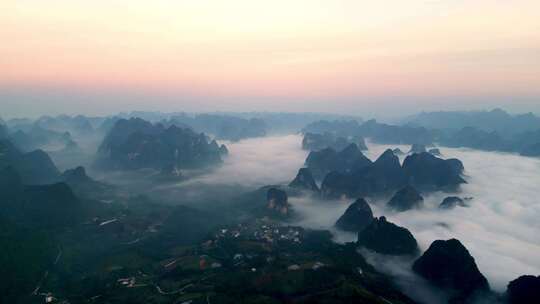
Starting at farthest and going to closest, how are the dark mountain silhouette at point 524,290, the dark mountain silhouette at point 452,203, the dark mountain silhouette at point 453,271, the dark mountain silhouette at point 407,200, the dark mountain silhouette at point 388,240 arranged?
the dark mountain silhouette at point 407,200, the dark mountain silhouette at point 452,203, the dark mountain silhouette at point 388,240, the dark mountain silhouette at point 453,271, the dark mountain silhouette at point 524,290

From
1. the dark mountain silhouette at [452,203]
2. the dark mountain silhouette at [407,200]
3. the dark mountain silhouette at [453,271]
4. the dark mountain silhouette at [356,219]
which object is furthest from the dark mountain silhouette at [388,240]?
the dark mountain silhouette at [452,203]

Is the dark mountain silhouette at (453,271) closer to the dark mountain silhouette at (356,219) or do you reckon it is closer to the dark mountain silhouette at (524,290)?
the dark mountain silhouette at (524,290)

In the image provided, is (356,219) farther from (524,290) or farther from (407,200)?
(524,290)

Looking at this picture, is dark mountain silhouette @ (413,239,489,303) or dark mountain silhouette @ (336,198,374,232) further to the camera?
dark mountain silhouette @ (336,198,374,232)

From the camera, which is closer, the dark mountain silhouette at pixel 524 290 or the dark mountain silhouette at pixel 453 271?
the dark mountain silhouette at pixel 524 290

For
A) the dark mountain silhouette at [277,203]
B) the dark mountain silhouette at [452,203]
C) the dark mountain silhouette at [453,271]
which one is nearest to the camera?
the dark mountain silhouette at [453,271]

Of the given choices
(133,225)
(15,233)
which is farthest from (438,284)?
(15,233)

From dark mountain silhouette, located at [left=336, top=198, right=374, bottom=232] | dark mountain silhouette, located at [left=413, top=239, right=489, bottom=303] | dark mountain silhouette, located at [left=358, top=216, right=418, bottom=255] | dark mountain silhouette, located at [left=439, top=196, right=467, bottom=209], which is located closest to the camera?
Answer: dark mountain silhouette, located at [left=413, top=239, right=489, bottom=303]

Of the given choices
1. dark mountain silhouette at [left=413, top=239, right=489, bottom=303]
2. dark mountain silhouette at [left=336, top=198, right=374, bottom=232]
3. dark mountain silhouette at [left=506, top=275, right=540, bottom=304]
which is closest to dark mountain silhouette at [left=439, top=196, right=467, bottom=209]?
dark mountain silhouette at [left=336, top=198, right=374, bottom=232]

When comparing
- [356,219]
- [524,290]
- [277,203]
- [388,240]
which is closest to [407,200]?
[356,219]

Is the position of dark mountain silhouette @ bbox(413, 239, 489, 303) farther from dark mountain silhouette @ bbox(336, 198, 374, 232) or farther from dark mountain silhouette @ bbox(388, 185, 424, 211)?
dark mountain silhouette @ bbox(388, 185, 424, 211)

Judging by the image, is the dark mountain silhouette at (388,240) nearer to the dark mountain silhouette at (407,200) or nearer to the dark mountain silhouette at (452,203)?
the dark mountain silhouette at (407,200)
